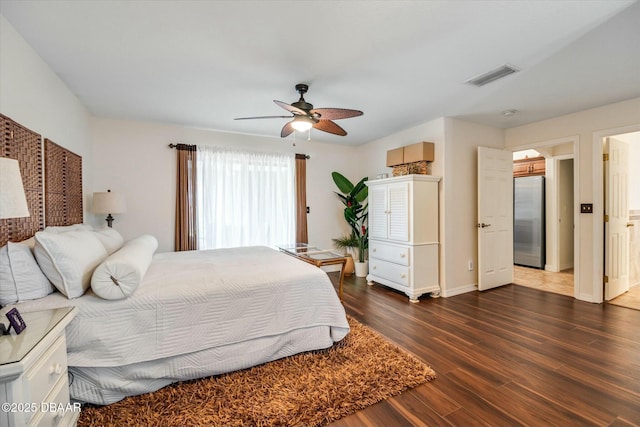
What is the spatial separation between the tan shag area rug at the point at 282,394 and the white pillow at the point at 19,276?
29.1 inches

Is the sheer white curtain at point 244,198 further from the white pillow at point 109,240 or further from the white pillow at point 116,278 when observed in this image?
the white pillow at point 116,278

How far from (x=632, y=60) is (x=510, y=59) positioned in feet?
3.32

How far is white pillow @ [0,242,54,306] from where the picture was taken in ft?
4.74

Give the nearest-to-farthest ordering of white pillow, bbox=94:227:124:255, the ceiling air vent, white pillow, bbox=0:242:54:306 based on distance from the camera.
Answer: white pillow, bbox=0:242:54:306, white pillow, bbox=94:227:124:255, the ceiling air vent

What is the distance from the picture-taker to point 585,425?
4.85 feet

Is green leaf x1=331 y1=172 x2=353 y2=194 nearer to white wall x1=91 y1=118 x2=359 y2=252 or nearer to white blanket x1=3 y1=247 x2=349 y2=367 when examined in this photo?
white wall x1=91 y1=118 x2=359 y2=252

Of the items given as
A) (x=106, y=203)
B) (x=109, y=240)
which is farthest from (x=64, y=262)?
(x=106, y=203)

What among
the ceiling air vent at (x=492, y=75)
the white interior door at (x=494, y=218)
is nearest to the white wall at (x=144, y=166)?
the ceiling air vent at (x=492, y=75)

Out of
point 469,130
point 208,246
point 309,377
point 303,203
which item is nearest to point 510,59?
point 469,130

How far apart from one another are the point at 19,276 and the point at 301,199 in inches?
139

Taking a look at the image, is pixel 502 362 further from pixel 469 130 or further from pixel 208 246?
pixel 208 246

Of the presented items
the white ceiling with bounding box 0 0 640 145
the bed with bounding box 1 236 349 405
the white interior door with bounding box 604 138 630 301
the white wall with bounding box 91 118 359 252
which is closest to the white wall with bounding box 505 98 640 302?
the white interior door with bounding box 604 138 630 301

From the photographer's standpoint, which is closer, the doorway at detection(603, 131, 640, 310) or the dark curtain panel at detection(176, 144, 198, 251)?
the doorway at detection(603, 131, 640, 310)

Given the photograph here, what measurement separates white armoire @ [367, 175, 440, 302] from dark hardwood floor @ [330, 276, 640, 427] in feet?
0.90
